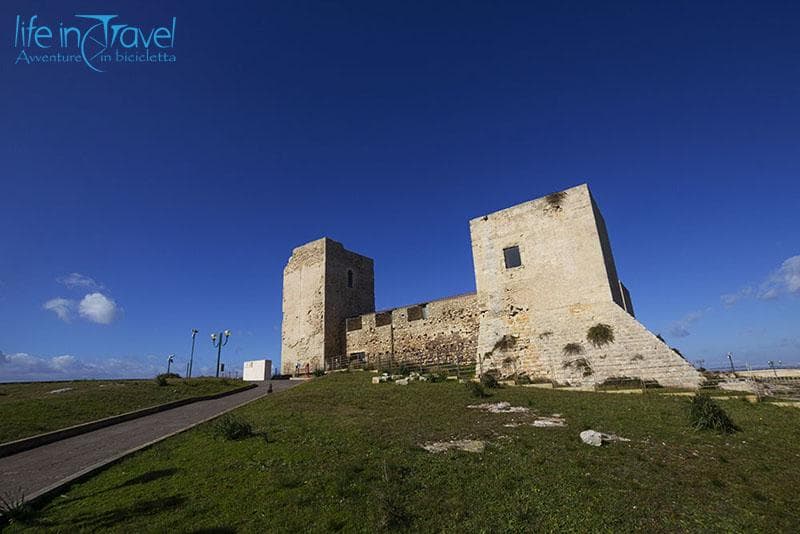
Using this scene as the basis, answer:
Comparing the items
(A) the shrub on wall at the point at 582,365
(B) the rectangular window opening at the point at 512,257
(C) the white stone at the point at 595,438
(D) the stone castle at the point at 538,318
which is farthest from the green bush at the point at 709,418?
(B) the rectangular window opening at the point at 512,257

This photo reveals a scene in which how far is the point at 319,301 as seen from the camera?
1276 inches

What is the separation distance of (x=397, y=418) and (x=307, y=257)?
26429mm

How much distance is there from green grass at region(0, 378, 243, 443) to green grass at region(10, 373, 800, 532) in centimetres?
605

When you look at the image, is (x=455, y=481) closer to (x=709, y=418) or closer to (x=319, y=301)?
(x=709, y=418)

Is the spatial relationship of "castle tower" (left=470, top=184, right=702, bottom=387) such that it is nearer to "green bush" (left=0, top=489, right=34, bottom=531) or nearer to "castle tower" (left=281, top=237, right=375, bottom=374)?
"castle tower" (left=281, top=237, right=375, bottom=374)

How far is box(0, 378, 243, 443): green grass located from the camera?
38.1ft

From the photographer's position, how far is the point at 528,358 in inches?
720

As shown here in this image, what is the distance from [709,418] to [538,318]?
34.4ft

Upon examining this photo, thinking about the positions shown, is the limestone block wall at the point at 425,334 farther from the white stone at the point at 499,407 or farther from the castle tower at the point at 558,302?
the white stone at the point at 499,407

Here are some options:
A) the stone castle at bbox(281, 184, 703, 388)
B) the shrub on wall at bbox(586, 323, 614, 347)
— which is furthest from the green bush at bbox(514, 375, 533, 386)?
the shrub on wall at bbox(586, 323, 614, 347)

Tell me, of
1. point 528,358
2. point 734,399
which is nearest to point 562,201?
point 528,358

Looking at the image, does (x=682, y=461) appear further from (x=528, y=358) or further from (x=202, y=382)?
(x=202, y=382)

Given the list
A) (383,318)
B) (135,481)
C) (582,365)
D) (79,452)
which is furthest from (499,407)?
(383,318)

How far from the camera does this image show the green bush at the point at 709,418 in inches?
333
